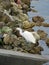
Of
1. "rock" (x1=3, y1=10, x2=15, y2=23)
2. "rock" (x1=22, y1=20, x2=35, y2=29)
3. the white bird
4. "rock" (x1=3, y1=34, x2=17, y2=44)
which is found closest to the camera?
"rock" (x1=3, y1=34, x2=17, y2=44)

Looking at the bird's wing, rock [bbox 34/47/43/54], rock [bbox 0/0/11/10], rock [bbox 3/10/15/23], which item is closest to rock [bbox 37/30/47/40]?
the bird's wing

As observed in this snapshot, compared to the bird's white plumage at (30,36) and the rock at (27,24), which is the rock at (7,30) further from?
the rock at (27,24)

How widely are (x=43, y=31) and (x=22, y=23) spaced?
1.00 metres

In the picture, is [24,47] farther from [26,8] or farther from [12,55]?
[26,8]

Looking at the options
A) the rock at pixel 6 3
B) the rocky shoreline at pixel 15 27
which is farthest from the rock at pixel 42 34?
the rock at pixel 6 3

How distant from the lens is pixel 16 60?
7.69 meters

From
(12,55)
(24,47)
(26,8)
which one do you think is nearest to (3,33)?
(24,47)

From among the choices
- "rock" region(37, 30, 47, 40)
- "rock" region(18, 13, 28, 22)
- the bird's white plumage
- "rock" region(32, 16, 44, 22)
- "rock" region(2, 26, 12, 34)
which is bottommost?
"rock" region(32, 16, 44, 22)

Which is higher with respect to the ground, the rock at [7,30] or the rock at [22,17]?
the rock at [7,30]

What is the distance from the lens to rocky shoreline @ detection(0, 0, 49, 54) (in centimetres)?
862

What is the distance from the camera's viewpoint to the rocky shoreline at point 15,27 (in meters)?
8.62

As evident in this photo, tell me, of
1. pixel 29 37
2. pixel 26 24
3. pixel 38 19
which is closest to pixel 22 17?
pixel 38 19

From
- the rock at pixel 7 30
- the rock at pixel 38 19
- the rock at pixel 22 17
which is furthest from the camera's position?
the rock at pixel 38 19

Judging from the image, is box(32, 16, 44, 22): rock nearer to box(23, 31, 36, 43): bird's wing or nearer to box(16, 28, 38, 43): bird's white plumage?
box(16, 28, 38, 43): bird's white plumage
